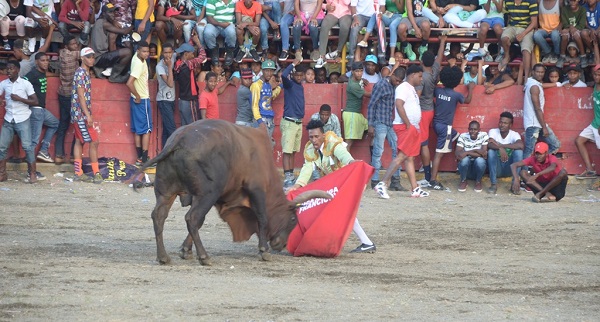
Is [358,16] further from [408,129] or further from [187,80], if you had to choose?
[187,80]

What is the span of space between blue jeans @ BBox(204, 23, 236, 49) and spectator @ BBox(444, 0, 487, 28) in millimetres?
3570

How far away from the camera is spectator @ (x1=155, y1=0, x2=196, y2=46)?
1730cm

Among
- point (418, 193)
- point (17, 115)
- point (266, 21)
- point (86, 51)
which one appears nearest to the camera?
point (418, 193)

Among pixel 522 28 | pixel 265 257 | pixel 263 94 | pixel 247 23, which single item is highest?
pixel 522 28

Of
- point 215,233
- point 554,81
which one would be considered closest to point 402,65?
point 554,81

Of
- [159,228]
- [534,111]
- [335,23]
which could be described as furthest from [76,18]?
[159,228]

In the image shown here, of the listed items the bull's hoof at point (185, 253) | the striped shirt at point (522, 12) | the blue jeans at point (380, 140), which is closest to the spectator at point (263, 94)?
the blue jeans at point (380, 140)

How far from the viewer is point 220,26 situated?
56.4ft

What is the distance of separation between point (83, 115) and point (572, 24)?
7978mm

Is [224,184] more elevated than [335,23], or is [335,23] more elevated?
[335,23]

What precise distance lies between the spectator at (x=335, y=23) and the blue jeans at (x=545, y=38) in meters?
3.04

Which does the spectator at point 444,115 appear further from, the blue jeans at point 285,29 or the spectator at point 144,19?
the spectator at point 144,19

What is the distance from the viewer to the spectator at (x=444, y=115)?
16625mm

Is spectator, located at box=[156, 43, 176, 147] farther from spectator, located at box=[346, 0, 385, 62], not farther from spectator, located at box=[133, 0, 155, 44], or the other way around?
spectator, located at box=[346, 0, 385, 62]
